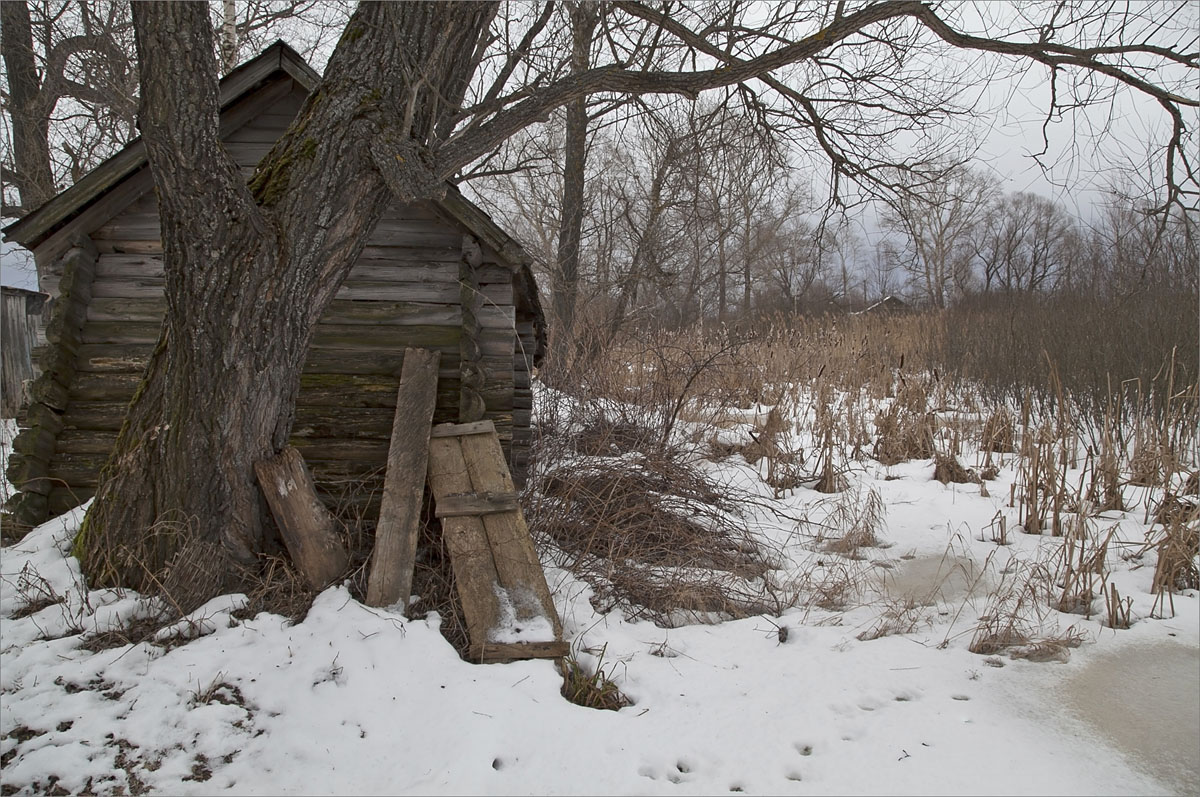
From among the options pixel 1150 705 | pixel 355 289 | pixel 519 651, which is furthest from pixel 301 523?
pixel 1150 705

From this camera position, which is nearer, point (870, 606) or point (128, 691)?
point (128, 691)

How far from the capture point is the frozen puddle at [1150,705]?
9.62ft

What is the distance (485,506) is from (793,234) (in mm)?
12161

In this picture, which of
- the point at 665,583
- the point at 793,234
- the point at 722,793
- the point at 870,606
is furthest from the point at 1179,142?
the point at 793,234

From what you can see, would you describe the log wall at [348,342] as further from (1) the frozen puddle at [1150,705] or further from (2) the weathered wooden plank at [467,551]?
(1) the frozen puddle at [1150,705]

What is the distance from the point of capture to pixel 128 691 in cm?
308

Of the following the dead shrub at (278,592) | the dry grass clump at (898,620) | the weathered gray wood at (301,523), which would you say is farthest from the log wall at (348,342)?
the dry grass clump at (898,620)

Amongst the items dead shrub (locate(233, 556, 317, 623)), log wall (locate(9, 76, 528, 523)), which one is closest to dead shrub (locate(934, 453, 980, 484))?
log wall (locate(9, 76, 528, 523))

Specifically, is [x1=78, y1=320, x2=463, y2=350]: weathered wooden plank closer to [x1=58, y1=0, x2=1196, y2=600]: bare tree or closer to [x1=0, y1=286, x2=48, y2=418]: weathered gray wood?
[x1=58, y1=0, x2=1196, y2=600]: bare tree

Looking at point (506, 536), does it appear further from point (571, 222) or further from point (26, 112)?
point (26, 112)

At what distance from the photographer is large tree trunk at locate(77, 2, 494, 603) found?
3.71 m

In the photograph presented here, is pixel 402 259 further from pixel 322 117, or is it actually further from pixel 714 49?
pixel 714 49

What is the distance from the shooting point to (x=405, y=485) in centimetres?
444

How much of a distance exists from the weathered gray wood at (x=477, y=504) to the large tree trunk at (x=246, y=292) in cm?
105
